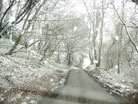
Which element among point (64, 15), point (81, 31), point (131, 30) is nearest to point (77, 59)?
point (81, 31)

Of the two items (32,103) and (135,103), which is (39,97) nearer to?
(32,103)

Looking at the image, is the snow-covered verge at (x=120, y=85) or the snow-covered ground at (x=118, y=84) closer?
the snow-covered verge at (x=120, y=85)

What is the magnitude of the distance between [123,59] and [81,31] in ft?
36.4

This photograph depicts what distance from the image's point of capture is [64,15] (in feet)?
53.5

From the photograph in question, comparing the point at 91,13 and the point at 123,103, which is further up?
the point at 91,13

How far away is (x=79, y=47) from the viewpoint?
114ft

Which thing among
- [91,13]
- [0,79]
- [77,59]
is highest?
[91,13]

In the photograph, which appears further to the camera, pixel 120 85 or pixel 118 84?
pixel 118 84

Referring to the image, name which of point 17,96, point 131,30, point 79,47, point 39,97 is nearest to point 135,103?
point 39,97

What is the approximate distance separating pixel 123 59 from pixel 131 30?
6665 mm

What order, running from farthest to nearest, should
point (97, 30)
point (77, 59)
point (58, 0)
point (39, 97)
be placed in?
point (77, 59), point (97, 30), point (58, 0), point (39, 97)

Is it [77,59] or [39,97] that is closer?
[39,97]

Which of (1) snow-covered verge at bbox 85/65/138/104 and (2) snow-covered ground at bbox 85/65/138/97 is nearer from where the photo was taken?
(1) snow-covered verge at bbox 85/65/138/104

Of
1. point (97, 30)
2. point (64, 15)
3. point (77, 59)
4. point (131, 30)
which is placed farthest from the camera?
point (77, 59)
